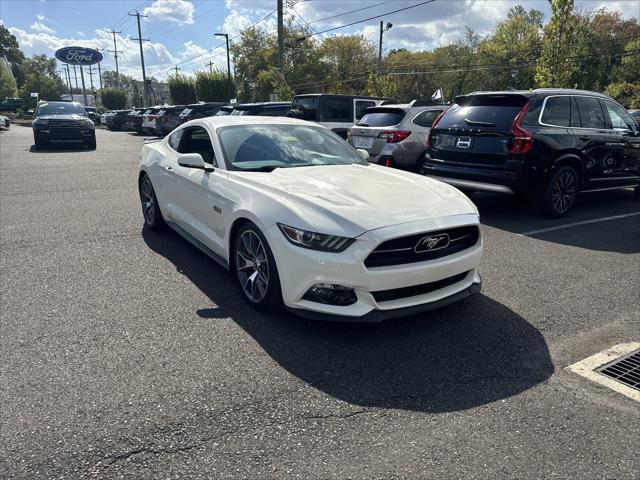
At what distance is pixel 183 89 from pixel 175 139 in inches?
2066

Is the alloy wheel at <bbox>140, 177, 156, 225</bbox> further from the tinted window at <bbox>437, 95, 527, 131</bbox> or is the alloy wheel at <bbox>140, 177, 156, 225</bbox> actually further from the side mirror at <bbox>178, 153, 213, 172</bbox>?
the tinted window at <bbox>437, 95, 527, 131</bbox>

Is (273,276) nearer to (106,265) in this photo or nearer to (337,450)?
(337,450)

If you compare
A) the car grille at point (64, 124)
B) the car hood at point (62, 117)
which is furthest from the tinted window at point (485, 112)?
the car hood at point (62, 117)

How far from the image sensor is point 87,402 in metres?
2.74

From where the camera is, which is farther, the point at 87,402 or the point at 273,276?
the point at 273,276

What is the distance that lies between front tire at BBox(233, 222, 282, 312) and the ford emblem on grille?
3.47 ft

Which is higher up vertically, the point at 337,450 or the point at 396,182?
the point at 396,182

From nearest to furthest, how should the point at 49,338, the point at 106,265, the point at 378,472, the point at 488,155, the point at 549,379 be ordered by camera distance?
the point at 378,472, the point at 549,379, the point at 49,338, the point at 106,265, the point at 488,155

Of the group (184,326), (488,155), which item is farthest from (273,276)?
(488,155)

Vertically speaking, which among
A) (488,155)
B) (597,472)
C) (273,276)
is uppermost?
(488,155)

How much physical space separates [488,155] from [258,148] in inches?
146

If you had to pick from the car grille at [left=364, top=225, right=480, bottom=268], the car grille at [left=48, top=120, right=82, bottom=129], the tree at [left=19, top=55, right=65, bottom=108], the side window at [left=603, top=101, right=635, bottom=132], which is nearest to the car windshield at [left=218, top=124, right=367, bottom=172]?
the car grille at [left=364, top=225, right=480, bottom=268]

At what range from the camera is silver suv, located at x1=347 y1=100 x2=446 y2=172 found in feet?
29.8

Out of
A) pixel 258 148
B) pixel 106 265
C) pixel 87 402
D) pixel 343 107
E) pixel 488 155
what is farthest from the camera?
pixel 343 107
